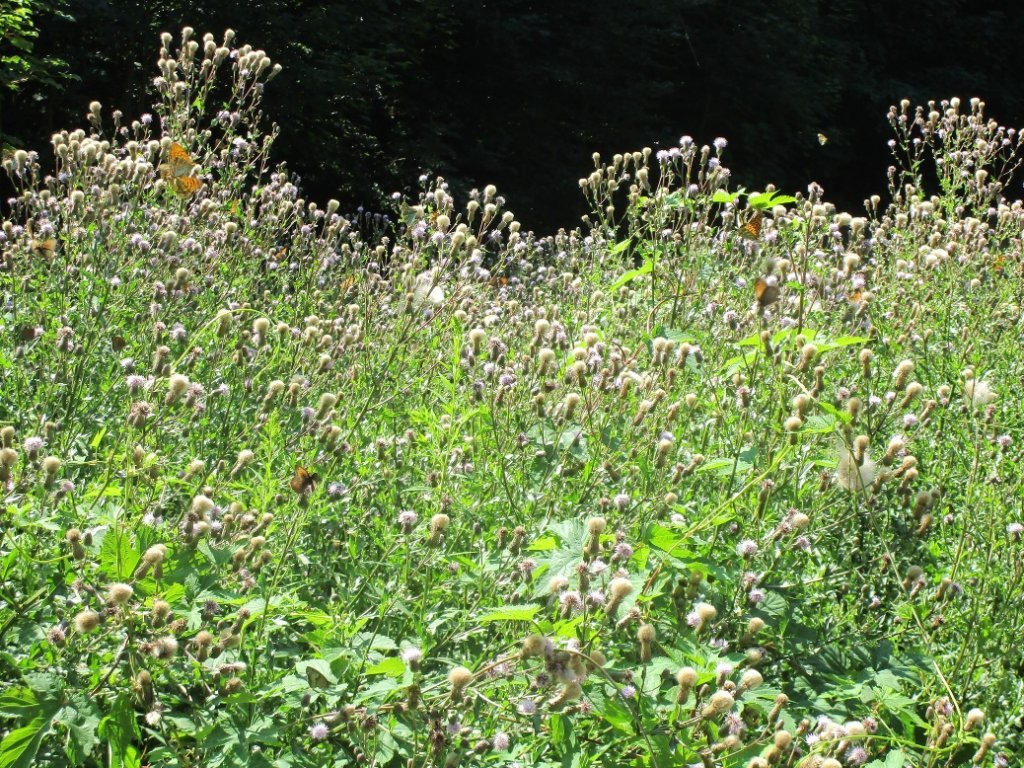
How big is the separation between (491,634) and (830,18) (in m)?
16.5

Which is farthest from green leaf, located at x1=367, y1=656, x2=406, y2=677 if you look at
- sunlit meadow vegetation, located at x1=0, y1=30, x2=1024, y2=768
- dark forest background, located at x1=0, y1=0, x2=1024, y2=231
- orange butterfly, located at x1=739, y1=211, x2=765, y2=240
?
dark forest background, located at x1=0, y1=0, x2=1024, y2=231

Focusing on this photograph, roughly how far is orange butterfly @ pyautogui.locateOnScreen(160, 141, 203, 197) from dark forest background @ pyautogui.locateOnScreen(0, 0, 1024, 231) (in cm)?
560

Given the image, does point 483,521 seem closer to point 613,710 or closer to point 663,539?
point 663,539

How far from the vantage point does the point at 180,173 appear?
3.37 meters

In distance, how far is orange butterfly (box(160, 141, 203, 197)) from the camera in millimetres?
3361

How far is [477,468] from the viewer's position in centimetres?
245

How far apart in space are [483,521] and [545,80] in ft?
36.4

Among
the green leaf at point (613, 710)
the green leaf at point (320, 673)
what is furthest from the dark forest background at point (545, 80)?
the green leaf at point (613, 710)

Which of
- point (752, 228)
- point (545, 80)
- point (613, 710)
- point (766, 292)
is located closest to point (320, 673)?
point (613, 710)

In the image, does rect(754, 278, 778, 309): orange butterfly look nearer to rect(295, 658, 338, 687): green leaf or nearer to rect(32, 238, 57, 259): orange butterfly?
rect(295, 658, 338, 687): green leaf

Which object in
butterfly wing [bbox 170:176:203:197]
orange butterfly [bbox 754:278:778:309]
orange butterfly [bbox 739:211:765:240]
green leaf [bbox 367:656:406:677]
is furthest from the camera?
orange butterfly [bbox 739:211:765:240]

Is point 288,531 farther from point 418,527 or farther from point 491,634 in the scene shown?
point 491,634

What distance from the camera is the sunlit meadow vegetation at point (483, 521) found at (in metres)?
1.65

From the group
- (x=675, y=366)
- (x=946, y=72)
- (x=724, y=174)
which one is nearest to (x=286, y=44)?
(x=724, y=174)
